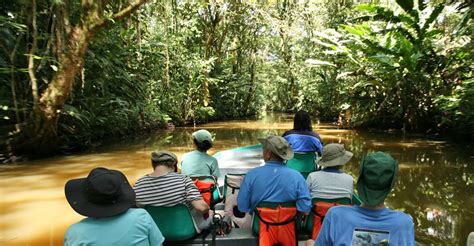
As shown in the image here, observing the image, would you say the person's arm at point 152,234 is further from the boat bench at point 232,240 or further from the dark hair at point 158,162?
the boat bench at point 232,240

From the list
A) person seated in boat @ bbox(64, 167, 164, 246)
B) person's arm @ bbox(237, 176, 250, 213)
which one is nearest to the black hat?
person seated in boat @ bbox(64, 167, 164, 246)

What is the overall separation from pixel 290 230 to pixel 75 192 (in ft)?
5.78

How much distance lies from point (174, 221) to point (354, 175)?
544 cm

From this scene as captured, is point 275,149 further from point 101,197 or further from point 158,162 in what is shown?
point 101,197

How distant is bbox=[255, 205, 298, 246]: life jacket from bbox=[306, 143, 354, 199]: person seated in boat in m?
0.36

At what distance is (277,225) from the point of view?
3150 mm

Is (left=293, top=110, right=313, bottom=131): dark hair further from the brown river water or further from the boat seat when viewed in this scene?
the boat seat

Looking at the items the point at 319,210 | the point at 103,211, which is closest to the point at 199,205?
the point at 319,210

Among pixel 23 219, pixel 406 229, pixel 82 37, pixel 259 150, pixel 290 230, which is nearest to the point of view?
pixel 406 229

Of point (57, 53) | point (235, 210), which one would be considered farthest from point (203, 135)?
point (57, 53)

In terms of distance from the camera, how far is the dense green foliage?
30.1 feet

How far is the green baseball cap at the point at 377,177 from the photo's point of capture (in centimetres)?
186

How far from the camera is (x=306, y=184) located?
3238 millimetres

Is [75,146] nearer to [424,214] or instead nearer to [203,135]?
[203,135]
